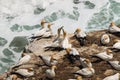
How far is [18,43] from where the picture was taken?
29625 millimetres

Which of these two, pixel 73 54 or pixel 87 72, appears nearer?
pixel 87 72

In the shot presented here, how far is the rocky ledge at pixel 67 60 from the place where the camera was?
18.2 m

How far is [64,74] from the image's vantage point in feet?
59.8

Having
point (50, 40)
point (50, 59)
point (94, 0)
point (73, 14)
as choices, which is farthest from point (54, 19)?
point (50, 59)

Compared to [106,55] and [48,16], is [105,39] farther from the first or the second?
[48,16]

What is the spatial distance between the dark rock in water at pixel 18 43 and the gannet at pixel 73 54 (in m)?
9.99

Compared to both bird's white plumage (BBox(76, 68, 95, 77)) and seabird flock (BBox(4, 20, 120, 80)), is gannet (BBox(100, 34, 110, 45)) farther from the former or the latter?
bird's white plumage (BBox(76, 68, 95, 77))

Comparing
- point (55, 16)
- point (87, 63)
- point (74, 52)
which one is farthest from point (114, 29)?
point (55, 16)

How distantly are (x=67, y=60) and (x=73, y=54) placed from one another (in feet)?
1.24

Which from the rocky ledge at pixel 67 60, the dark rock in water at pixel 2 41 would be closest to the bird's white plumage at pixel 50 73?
the rocky ledge at pixel 67 60

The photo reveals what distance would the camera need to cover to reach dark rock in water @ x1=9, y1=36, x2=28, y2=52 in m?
29.0

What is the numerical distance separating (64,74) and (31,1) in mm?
16693

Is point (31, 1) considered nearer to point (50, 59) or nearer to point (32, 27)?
point (32, 27)

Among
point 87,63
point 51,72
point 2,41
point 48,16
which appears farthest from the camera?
point 48,16
